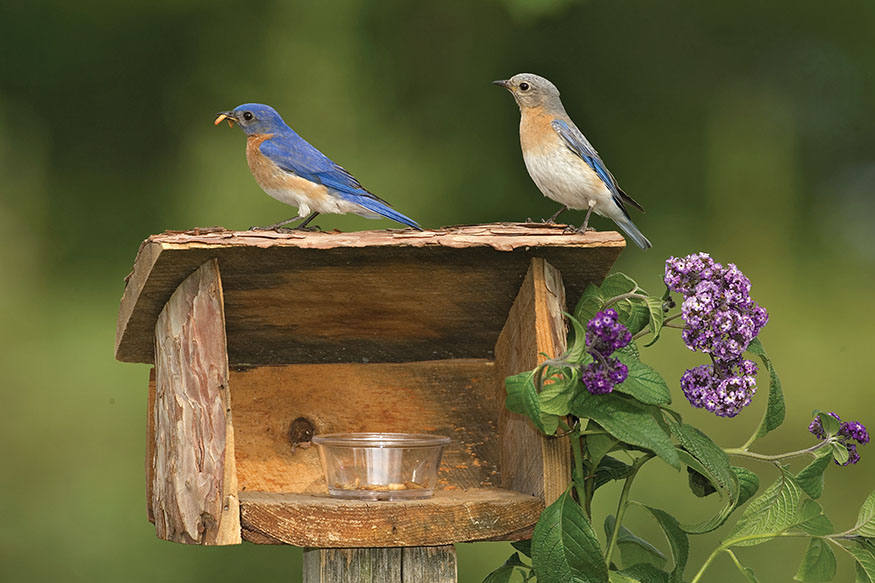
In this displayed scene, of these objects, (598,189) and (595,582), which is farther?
(598,189)

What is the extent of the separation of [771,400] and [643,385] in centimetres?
29

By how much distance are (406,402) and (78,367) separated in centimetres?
212

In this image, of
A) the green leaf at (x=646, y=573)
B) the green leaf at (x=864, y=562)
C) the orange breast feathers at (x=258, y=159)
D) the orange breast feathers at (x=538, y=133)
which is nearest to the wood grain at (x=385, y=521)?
the green leaf at (x=646, y=573)

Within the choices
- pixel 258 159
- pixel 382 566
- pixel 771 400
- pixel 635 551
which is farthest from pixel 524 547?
pixel 258 159

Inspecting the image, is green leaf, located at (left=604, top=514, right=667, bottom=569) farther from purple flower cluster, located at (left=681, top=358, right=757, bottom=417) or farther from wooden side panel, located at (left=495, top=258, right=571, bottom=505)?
purple flower cluster, located at (left=681, top=358, right=757, bottom=417)

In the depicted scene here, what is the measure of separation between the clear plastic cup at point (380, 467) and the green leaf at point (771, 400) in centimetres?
55

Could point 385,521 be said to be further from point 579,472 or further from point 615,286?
point 615,286

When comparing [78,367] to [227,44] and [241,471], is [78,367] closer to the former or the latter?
[227,44]

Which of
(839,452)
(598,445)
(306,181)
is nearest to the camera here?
(598,445)

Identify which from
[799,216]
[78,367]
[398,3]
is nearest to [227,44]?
Answer: [398,3]

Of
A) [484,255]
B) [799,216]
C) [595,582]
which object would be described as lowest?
[595,582]

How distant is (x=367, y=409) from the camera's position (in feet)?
7.38

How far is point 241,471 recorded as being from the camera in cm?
217

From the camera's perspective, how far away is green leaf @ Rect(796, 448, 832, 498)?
1900 millimetres
